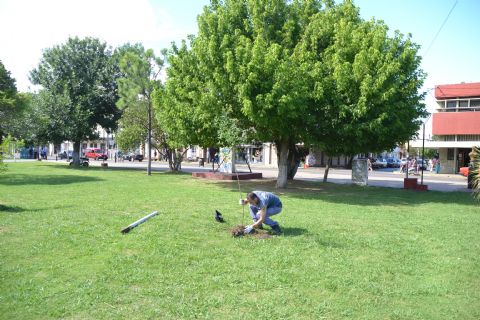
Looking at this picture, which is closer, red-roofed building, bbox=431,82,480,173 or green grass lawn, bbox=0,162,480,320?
green grass lawn, bbox=0,162,480,320

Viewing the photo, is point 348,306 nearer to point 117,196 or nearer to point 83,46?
point 117,196

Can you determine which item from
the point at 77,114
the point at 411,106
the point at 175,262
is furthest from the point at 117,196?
the point at 77,114

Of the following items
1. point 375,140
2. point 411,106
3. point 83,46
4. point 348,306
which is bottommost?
point 348,306

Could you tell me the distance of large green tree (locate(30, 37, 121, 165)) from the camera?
120 feet

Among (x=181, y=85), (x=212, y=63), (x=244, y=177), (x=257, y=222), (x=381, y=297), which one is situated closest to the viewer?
(x=381, y=297)

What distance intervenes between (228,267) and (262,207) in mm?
2292

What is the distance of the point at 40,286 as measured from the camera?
5613 millimetres

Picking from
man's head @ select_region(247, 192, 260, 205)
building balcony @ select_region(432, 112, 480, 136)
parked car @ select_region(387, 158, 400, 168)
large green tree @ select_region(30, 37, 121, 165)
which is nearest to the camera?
man's head @ select_region(247, 192, 260, 205)

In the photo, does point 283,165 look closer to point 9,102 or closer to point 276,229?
point 276,229

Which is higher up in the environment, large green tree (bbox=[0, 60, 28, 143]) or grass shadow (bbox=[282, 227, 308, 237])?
large green tree (bbox=[0, 60, 28, 143])

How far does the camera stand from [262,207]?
8789mm

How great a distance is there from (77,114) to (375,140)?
26596 millimetres

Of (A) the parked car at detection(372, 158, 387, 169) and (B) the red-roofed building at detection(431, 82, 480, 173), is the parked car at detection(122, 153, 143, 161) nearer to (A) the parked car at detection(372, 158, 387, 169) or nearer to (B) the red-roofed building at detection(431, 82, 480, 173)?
(A) the parked car at detection(372, 158, 387, 169)

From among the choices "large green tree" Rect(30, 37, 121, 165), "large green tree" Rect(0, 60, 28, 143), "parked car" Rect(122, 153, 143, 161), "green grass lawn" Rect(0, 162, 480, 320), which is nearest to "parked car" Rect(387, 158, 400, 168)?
"parked car" Rect(122, 153, 143, 161)
